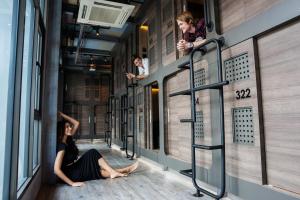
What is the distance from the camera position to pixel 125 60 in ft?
21.9

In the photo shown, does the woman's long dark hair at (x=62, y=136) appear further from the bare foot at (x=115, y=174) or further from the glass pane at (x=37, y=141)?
the bare foot at (x=115, y=174)

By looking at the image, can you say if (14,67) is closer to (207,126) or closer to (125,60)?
(207,126)

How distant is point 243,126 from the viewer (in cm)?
221

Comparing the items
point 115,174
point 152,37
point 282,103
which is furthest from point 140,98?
point 282,103

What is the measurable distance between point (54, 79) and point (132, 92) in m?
2.67

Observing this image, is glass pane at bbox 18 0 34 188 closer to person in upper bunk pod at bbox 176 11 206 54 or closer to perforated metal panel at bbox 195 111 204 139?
person in upper bunk pod at bbox 176 11 206 54

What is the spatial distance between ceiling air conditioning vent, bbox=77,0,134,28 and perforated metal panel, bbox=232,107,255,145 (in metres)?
2.77

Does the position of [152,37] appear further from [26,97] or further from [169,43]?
[26,97]

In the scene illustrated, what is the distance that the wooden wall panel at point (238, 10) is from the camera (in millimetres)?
2008

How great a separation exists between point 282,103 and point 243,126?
0.48 m

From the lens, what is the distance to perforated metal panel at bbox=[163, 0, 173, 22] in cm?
376

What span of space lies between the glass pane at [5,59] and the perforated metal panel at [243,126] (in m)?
1.93

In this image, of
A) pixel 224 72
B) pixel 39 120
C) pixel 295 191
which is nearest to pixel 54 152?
pixel 39 120

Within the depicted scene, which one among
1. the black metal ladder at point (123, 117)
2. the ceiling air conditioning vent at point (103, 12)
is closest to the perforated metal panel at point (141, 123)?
the black metal ladder at point (123, 117)
